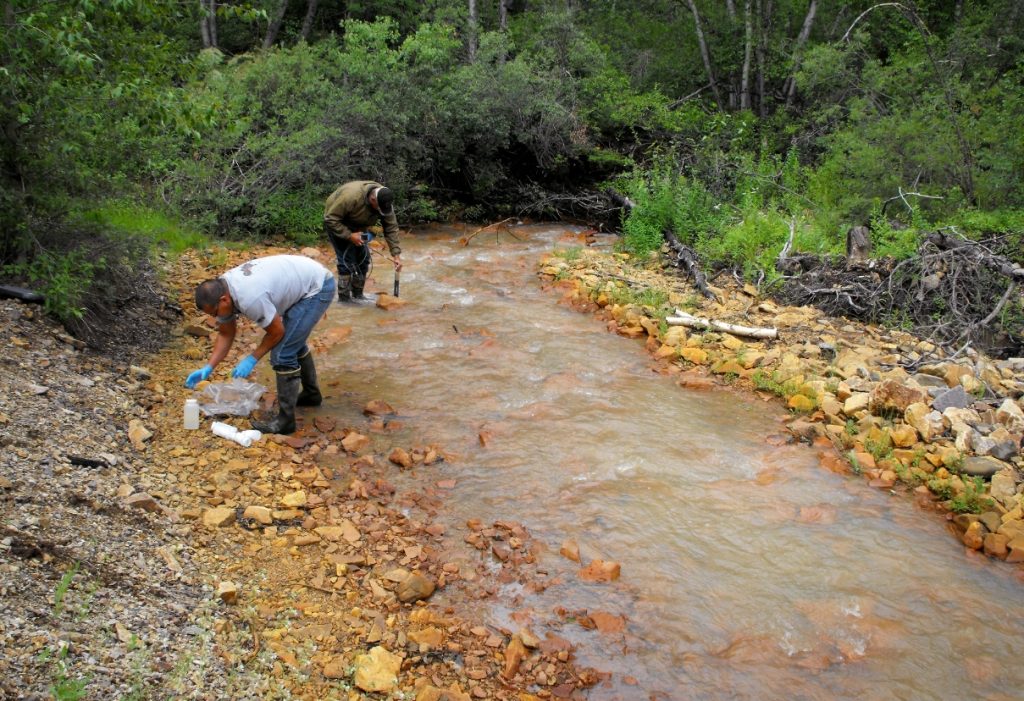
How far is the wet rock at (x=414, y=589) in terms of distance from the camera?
406 centimetres

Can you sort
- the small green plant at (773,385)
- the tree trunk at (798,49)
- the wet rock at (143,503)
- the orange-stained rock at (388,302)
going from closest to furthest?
the wet rock at (143,503)
the small green plant at (773,385)
the orange-stained rock at (388,302)
the tree trunk at (798,49)

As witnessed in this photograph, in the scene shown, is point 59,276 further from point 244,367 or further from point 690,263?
point 690,263

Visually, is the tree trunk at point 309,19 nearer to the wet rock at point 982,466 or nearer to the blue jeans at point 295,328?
the blue jeans at point 295,328

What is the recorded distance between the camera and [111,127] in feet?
18.9

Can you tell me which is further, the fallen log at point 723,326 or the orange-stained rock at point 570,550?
the fallen log at point 723,326

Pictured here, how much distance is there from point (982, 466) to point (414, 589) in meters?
4.07

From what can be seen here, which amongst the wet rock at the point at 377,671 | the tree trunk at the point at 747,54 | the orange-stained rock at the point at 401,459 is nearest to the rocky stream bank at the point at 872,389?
the orange-stained rock at the point at 401,459

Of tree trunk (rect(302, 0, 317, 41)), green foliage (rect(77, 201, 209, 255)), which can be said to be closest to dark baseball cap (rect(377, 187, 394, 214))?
green foliage (rect(77, 201, 209, 255))

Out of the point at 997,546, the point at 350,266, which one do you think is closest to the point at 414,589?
the point at 997,546

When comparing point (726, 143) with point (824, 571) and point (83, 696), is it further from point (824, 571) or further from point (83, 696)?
point (83, 696)

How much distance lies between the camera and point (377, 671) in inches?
136

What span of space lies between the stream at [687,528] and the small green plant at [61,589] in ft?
6.38

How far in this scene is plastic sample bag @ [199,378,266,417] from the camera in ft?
18.2

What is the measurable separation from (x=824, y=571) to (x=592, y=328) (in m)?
4.28
